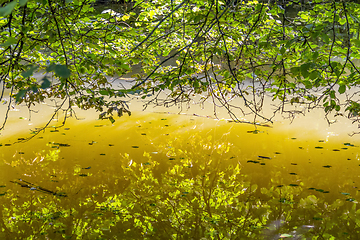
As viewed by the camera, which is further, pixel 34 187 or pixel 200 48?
pixel 200 48

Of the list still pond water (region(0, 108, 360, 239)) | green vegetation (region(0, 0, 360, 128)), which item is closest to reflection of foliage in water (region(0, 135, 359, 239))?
still pond water (region(0, 108, 360, 239))

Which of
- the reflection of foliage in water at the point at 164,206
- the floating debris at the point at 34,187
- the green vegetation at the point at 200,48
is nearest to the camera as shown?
the green vegetation at the point at 200,48

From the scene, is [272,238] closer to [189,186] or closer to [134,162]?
[189,186]

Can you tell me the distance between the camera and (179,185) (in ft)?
11.2

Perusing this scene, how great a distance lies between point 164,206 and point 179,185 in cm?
53

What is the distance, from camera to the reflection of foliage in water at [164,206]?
8.20 ft

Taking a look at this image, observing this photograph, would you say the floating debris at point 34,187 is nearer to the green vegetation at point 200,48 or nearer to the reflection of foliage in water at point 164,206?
the reflection of foliage in water at point 164,206

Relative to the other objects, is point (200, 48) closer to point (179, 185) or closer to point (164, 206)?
point (179, 185)

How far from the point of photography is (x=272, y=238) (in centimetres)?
242

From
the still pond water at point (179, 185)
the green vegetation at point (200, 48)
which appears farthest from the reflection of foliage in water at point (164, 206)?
the green vegetation at point (200, 48)

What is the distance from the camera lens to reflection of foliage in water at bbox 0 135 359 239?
2499mm

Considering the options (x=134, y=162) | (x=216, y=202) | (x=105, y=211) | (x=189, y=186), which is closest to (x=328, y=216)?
(x=216, y=202)

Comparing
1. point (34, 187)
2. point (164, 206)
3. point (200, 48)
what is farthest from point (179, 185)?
point (200, 48)

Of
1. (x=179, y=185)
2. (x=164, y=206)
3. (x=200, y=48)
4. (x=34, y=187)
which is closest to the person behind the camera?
(x=164, y=206)
